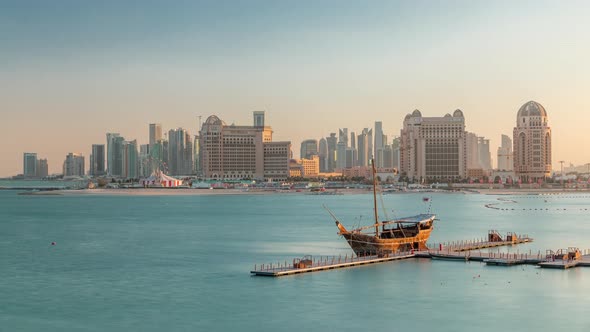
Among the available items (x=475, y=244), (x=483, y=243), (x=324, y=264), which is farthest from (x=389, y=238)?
(x=483, y=243)

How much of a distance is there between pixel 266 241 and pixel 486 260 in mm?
32079

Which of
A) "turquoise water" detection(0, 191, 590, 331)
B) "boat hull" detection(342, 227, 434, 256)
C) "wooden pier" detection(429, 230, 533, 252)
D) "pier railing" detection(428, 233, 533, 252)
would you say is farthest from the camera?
"wooden pier" detection(429, 230, 533, 252)

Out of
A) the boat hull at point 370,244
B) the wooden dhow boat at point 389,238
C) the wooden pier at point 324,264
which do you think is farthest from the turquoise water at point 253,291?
the wooden dhow boat at point 389,238

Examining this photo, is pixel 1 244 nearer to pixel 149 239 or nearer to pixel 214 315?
pixel 149 239

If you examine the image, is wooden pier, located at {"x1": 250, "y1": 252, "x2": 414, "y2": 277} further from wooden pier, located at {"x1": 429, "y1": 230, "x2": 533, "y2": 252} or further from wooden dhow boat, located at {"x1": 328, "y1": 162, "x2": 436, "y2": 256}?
wooden pier, located at {"x1": 429, "y1": 230, "x2": 533, "y2": 252}

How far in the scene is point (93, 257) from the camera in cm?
8525

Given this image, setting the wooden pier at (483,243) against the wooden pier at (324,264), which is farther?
the wooden pier at (483,243)

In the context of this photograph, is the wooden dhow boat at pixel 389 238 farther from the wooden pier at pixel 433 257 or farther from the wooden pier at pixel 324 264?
the wooden pier at pixel 324 264

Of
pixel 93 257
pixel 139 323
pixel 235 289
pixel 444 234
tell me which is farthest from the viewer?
pixel 444 234

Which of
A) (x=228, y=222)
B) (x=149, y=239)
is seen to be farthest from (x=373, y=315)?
(x=228, y=222)

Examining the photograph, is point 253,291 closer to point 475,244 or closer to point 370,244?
point 370,244

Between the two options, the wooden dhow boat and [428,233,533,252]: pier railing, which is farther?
[428,233,533,252]: pier railing

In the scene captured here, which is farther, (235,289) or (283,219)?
(283,219)

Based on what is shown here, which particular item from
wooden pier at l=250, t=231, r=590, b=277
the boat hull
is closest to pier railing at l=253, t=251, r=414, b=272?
wooden pier at l=250, t=231, r=590, b=277
